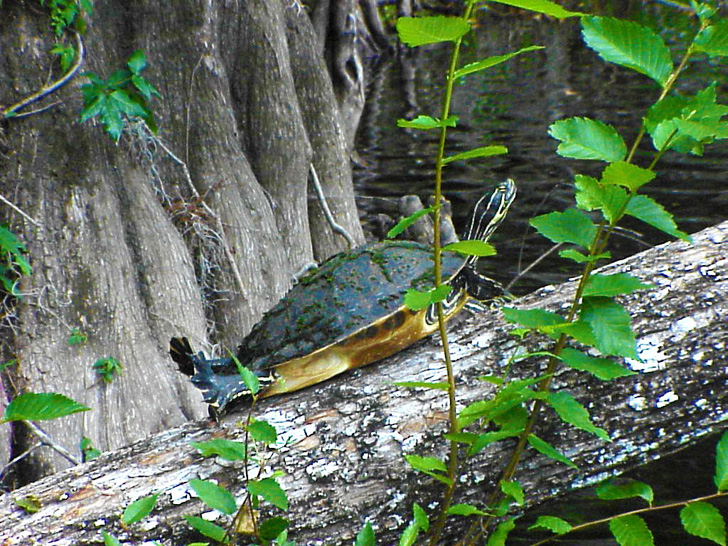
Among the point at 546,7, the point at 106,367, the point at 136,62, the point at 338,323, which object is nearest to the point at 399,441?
the point at 338,323

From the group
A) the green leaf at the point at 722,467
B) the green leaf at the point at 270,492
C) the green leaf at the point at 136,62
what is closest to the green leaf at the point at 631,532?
the green leaf at the point at 722,467

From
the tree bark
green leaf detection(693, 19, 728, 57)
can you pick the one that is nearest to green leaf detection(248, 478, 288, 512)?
the tree bark

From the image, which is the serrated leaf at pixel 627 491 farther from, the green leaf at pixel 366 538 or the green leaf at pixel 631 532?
the green leaf at pixel 366 538

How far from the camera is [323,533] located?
201 centimetres

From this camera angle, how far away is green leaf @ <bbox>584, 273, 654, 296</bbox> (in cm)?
162

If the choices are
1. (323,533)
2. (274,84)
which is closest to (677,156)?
(274,84)

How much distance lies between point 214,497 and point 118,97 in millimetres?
2460

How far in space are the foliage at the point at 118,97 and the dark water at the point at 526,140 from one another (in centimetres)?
208

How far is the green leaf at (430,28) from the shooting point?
1.35 meters

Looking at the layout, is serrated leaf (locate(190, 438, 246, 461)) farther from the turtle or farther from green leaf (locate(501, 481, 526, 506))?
green leaf (locate(501, 481, 526, 506))

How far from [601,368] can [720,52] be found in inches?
28.0

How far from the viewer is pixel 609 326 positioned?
1624 millimetres

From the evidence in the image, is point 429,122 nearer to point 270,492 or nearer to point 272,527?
point 270,492

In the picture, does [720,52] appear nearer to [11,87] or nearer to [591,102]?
[11,87]
